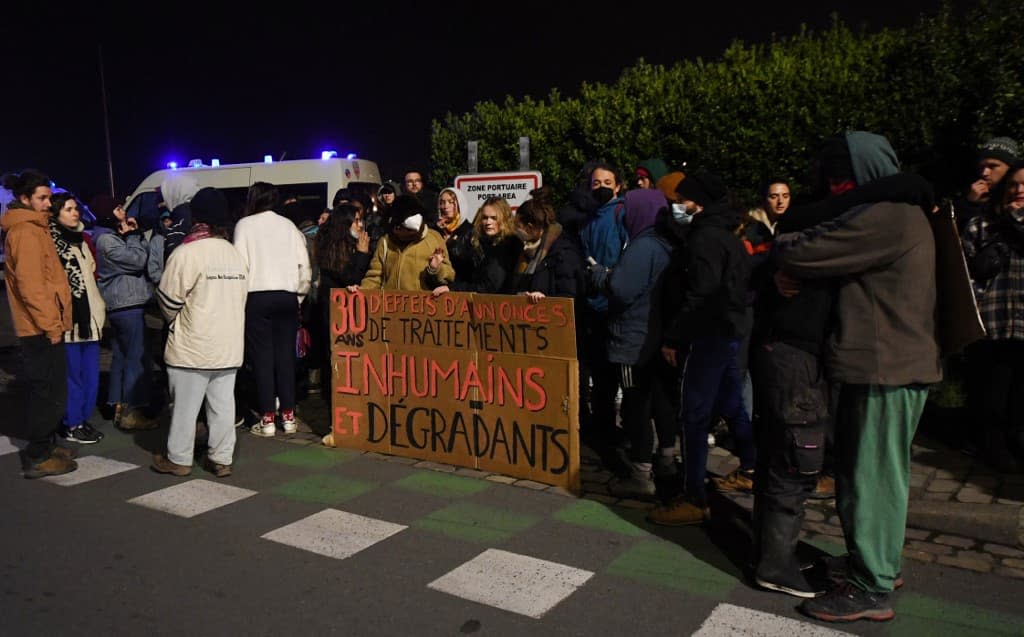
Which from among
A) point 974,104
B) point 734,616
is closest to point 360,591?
point 734,616

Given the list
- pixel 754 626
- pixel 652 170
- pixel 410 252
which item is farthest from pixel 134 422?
pixel 754 626

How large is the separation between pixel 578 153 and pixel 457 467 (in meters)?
4.62

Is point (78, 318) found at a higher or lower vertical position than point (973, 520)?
higher

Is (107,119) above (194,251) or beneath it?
above

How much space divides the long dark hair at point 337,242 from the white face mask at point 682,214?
11.5ft

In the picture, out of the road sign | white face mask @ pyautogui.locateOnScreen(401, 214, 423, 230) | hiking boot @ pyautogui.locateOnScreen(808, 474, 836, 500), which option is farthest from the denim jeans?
hiking boot @ pyautogui.locateOnScreen(808, 474, 836, 500)

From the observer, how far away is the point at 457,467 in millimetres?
5969

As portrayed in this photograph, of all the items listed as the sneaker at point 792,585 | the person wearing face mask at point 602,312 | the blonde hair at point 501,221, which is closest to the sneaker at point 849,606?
the sneaker at point 792,585

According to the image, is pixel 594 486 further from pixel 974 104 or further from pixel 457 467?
pixel 974 104

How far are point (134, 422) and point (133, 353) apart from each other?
0.58m

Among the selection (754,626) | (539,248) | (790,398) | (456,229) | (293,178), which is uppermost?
(293,178)

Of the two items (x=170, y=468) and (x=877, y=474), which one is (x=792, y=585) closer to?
(x=877, y=474)

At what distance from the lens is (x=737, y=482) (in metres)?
5.36

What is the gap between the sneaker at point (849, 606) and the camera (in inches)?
141
